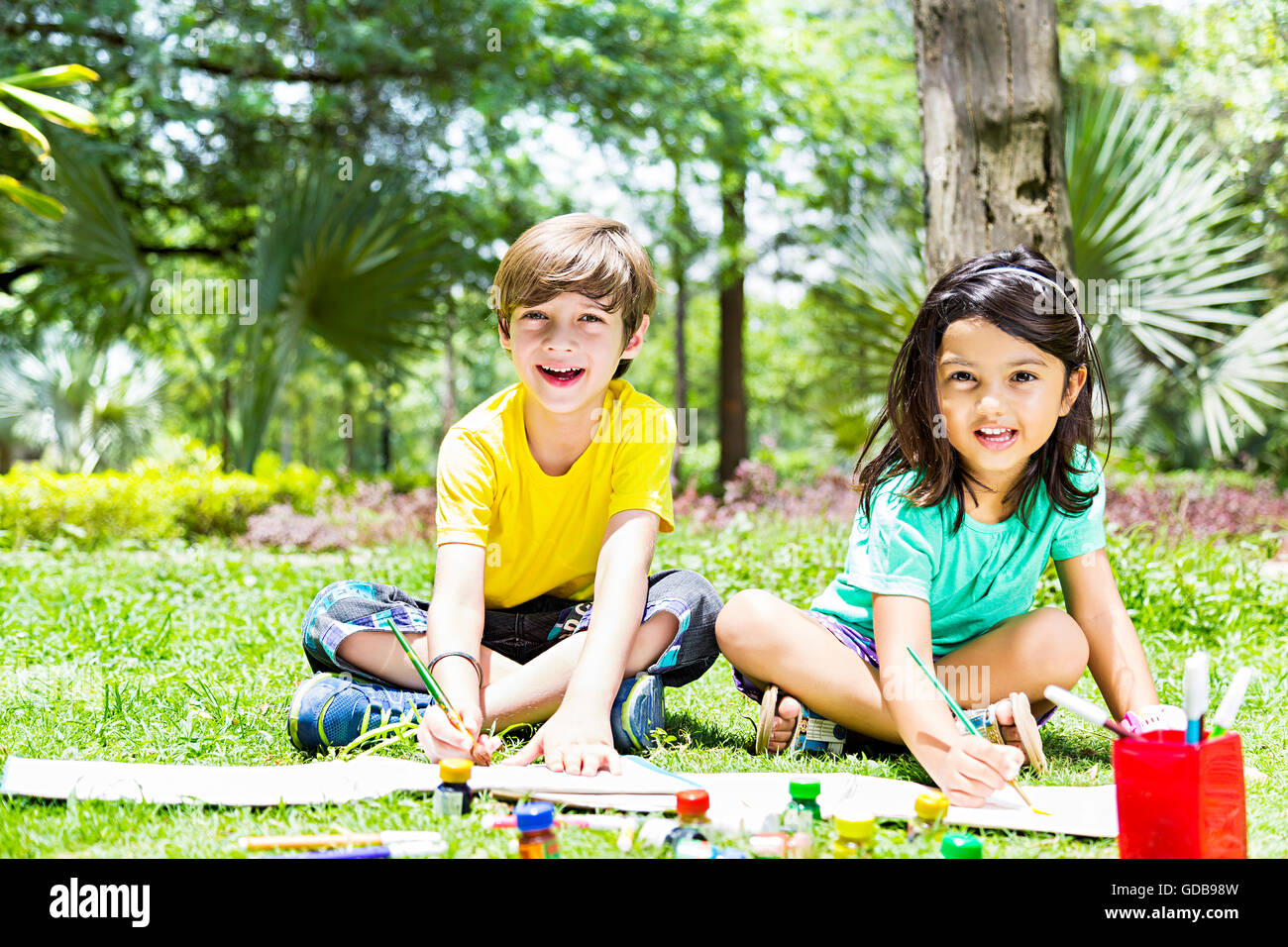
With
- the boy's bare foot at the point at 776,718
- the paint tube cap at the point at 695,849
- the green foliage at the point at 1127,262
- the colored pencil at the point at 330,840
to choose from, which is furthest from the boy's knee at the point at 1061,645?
the green foliage at the point at 1127,262

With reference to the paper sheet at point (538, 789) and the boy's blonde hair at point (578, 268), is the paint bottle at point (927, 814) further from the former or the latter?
the boy's blonde hair at point (578, 268)

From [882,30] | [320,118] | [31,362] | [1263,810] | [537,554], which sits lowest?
[1263,810]

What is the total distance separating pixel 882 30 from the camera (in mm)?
13477

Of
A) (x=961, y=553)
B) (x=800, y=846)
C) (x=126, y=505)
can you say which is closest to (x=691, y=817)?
(x=800, y=846)

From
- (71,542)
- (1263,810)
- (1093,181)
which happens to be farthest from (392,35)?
(1263,810)

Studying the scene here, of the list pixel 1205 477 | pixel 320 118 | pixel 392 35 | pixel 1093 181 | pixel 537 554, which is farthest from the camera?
pixel 1205 477

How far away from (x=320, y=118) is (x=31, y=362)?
4240 millimetres

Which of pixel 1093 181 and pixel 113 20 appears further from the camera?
pixel 113 20

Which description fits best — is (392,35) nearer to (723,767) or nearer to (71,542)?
(71,542)

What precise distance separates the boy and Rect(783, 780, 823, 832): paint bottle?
44 centimetres

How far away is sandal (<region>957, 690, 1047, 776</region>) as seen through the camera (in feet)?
6.13

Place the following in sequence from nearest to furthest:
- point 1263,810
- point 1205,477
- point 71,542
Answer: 1. point 1263,810
2. point 71,542
3. point 1205,477

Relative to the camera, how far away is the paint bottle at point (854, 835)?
54.8 inches

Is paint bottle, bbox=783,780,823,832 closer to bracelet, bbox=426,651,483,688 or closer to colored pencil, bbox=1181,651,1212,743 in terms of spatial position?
colored pencil, bbox=1181,651,1212,743
